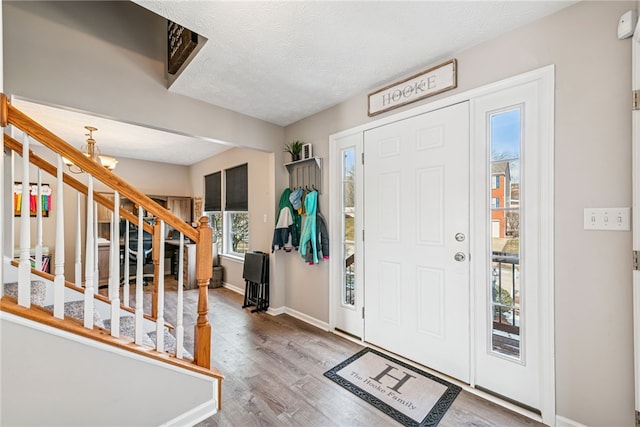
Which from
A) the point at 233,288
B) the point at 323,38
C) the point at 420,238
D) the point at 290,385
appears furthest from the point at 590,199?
the point at 233,288

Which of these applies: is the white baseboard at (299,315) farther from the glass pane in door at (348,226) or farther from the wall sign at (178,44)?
the wall sign at (178,44)

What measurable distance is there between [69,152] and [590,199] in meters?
2.77

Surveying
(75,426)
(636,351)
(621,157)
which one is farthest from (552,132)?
(75,426)

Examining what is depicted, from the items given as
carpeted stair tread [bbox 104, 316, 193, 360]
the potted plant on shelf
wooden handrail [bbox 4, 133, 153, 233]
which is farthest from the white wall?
the potted plant on shelf

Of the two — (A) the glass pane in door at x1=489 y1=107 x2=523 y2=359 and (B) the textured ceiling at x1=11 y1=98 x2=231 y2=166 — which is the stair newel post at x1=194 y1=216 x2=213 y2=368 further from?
(A) the glass pane in door at x1=489 y1=107 x2=523 y2=359

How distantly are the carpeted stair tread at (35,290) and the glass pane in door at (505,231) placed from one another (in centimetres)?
292

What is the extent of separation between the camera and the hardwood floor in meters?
1.68

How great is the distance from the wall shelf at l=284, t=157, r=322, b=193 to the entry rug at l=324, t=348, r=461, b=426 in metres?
1.82

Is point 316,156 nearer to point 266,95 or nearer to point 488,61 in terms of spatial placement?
point 266,95

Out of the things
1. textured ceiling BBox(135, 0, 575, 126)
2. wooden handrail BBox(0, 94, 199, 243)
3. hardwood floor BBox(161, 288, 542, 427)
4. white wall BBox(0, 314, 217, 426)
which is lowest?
hardwood floor BBox(161, 288, 542, 427)

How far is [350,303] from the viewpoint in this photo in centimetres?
286

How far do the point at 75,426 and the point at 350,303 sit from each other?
2182 mm

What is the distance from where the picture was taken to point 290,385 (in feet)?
6.57

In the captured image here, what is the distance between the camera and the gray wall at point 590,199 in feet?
4.67
